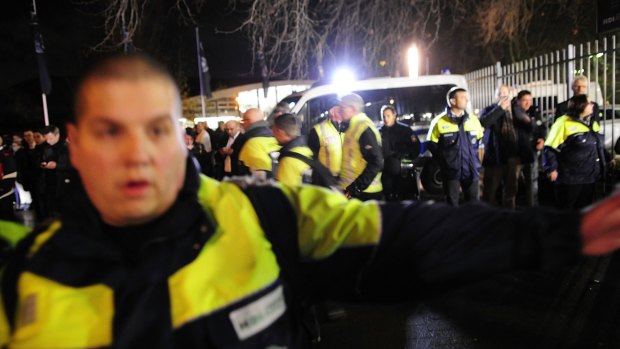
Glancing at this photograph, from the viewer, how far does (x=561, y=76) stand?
8.17 meters

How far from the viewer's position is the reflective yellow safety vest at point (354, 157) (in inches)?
228

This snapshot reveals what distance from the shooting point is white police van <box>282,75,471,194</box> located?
898 cm

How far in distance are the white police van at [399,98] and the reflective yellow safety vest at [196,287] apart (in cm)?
777

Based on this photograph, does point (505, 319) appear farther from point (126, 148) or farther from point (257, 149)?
point (126, 148)

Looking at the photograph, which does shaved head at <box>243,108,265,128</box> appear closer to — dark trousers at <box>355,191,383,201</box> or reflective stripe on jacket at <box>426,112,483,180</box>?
dark trousers at <box>355,191,383,201</box>

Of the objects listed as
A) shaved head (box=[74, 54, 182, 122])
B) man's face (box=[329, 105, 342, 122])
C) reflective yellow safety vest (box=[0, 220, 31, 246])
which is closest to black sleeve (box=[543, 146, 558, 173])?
man's face (box=[329, 105, 342, 122])

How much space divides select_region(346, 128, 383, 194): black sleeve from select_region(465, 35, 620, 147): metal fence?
3.40m

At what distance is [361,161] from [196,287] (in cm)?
484

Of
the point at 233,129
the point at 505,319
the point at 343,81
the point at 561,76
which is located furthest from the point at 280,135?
the point at 233,129

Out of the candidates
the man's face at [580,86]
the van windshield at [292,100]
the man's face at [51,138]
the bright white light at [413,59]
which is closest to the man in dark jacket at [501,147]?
the man's face at [580,86]

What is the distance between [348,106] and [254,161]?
1329mm

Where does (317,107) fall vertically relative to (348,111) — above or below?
above

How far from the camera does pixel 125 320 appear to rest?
1.02 metres

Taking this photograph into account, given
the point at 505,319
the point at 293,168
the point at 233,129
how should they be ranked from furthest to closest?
the point at 233,129, the point at 293,168, the point at 505,319
